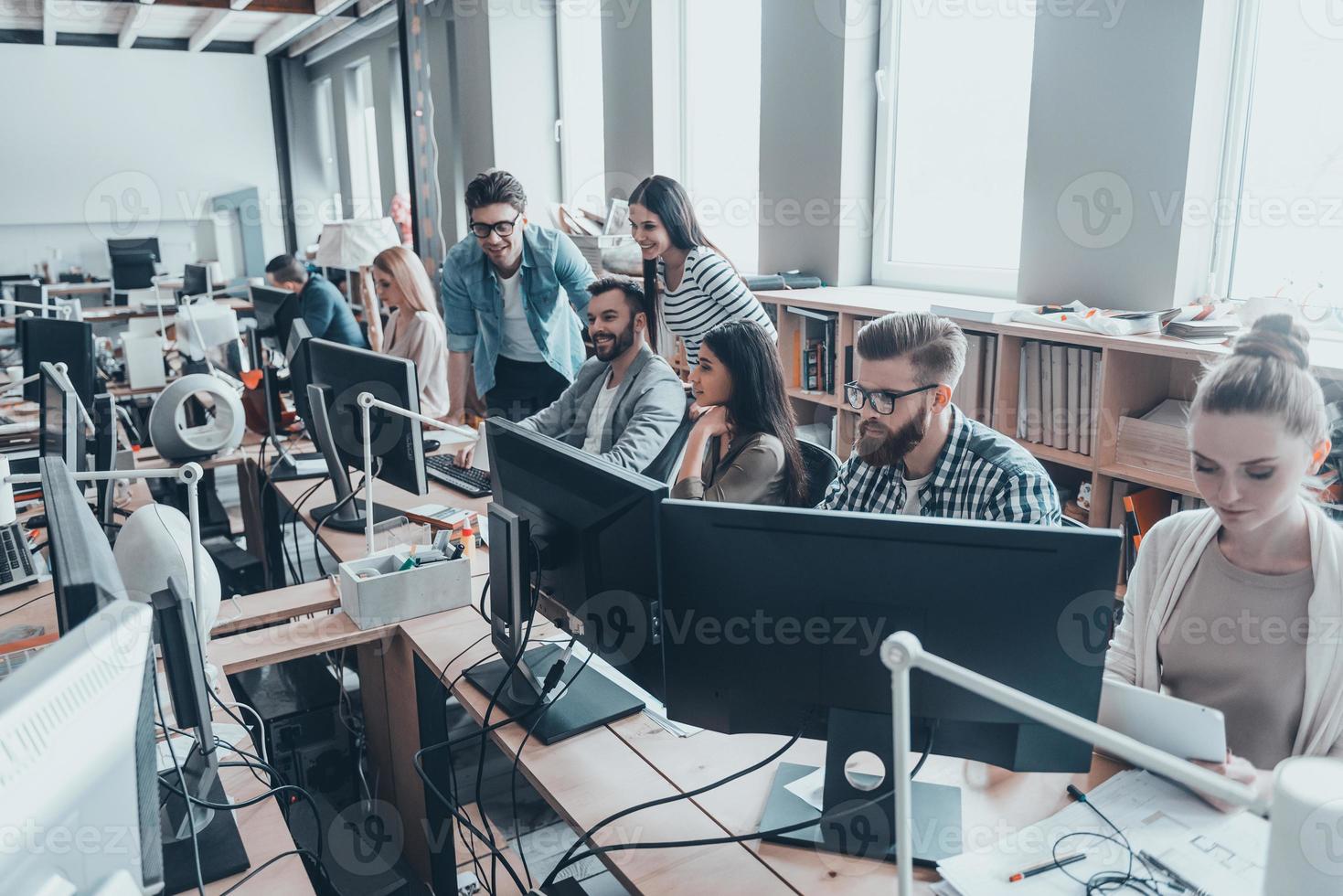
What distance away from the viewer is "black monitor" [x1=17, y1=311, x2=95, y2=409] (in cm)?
277

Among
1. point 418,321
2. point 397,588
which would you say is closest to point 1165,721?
point 397,588

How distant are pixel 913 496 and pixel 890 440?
0.12 m

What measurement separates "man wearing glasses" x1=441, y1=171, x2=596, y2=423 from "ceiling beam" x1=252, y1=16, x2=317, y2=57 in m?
5.88

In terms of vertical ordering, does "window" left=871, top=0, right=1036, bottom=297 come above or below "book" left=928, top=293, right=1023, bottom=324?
above

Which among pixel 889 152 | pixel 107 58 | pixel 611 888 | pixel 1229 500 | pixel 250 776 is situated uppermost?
pixel 107 58

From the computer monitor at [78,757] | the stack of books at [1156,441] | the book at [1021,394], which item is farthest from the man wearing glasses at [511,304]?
the computer monitor at [78,757]

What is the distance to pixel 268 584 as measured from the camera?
3545 mm

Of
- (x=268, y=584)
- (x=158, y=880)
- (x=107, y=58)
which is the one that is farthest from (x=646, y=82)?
(x=107, y=58)

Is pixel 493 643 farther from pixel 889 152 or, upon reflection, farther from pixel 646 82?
pixel 646 82

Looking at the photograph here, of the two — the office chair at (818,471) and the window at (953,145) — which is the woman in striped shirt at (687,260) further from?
the window at (953,145)

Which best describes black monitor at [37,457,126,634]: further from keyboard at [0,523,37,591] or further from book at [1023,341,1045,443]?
book at [1023,341,1045,443]

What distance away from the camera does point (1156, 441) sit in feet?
8.63

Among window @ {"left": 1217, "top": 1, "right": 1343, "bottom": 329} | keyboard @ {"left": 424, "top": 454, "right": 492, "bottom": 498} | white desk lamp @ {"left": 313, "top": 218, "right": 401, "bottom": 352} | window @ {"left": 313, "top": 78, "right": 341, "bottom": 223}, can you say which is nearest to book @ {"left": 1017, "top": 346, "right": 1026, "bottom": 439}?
window @ {"left": 1217, "top": 1, "right": 1343, "bottom": 329}

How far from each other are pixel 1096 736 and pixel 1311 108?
8.67ft
